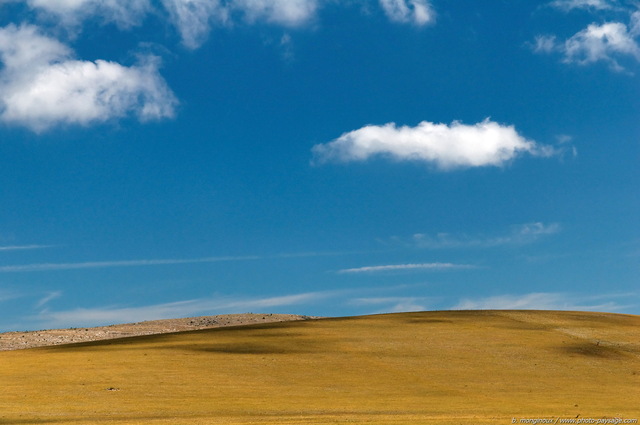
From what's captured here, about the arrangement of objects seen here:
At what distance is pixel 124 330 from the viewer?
3167 inches

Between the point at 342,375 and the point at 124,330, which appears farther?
the point at 124,330

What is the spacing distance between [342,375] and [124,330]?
1650 inches

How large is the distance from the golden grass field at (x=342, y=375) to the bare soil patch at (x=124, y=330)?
32.7ft

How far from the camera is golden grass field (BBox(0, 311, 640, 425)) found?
113 ft

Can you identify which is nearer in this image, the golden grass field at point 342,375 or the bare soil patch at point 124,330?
the golden grass field at point 342,375

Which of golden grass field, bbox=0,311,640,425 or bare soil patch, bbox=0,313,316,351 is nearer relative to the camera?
golden grass field, bbox=0,311,640,425

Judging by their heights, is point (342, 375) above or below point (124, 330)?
below

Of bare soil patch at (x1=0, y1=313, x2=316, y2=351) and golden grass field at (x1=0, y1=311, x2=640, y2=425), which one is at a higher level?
bare soil patch at (x1=0, y1=313, x2=316, y2=351)

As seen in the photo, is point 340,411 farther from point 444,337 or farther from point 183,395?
point 444,337

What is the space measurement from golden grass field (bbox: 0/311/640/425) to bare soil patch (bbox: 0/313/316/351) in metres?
9.96

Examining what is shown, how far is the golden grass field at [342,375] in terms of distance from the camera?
3450 cm

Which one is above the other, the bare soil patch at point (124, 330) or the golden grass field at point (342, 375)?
the bare soil patch at point (124, 330)

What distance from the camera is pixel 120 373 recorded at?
4591cm

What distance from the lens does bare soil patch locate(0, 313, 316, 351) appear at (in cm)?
7112
